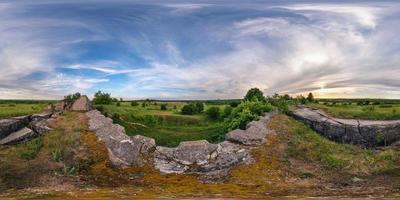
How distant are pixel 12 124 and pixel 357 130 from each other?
26.6 meters

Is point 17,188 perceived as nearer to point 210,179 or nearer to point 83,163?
point 83,163

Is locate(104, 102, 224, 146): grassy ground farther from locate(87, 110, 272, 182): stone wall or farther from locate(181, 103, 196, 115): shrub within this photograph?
locate(87, 110, 272, 182): stone wall

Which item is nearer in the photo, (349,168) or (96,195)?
(96,195)

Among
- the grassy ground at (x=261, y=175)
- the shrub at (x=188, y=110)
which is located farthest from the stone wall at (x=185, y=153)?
the shrub at (x=188, y=110)

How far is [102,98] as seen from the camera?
170ft

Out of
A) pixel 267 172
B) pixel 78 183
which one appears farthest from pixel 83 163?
pixel 267 172

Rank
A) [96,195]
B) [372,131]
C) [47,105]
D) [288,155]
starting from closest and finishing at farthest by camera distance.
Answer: [96,195] < [288,155] < [372,131] < [47,105]

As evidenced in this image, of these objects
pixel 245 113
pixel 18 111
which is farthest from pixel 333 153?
pixel 18 111

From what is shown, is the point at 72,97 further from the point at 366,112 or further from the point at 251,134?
the point at 366,112

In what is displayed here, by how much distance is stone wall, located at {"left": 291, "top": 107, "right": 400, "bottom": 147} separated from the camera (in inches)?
1673

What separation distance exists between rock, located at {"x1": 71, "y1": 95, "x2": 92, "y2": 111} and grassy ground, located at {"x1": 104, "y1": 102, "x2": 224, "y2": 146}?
5.98 ft

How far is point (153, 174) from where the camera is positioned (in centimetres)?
3694

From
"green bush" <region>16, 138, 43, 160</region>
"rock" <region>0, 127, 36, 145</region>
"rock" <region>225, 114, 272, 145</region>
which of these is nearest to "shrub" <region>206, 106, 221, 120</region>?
"rock" <region>225, 114, 272, 145</region>

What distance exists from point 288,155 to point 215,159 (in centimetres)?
536
